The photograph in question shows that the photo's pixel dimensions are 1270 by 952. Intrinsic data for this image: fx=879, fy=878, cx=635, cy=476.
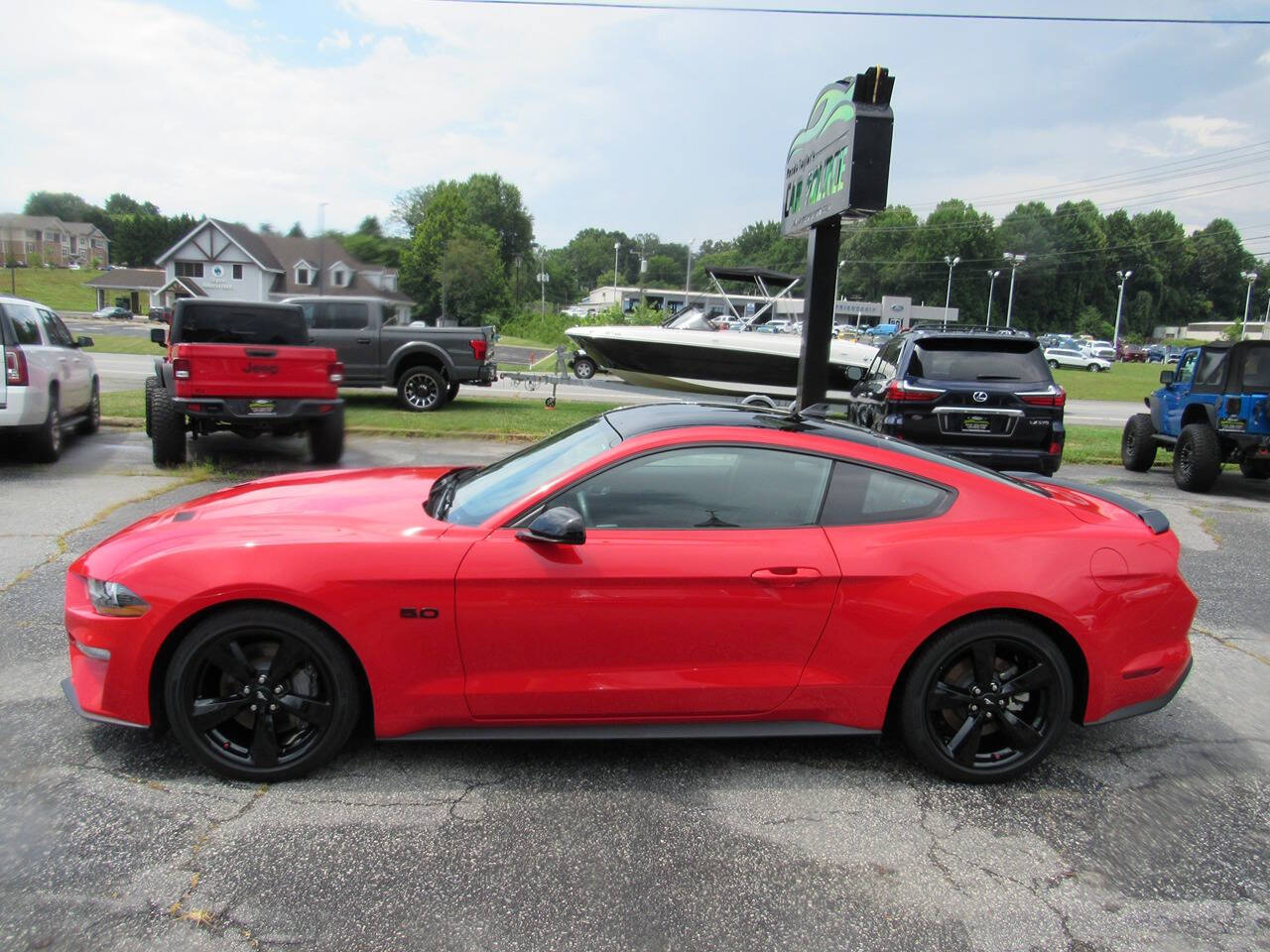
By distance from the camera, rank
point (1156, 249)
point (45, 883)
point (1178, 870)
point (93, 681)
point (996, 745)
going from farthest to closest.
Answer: point (1156, 249) → point (996, 745) → point (93, 681) → point (1178, 870) → point (45, 883)

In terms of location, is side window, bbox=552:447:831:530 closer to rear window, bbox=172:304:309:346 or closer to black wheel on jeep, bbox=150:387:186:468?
black wheel on jeep, bbox=150:387:186:468

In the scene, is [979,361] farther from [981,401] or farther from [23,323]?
[23,323]

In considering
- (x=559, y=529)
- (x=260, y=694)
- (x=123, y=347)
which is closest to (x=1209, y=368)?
(x=559, y=529)

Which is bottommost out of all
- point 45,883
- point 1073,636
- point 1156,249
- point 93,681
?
point 45,883

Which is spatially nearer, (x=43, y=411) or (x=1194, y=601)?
(x=1194, y=601)

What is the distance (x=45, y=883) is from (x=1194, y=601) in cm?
421

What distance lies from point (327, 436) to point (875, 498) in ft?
26.1

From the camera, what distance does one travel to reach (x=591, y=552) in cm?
322

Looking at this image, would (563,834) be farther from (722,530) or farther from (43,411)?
(43,411)

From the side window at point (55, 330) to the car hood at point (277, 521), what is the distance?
7.73 m

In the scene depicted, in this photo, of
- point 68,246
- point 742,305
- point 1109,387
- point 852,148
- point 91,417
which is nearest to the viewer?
point 852,148

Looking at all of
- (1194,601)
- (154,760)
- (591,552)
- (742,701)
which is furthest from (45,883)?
(1194,601)

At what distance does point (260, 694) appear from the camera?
316 centimetres

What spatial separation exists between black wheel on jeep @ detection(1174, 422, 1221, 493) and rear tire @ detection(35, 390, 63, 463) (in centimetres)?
1297
